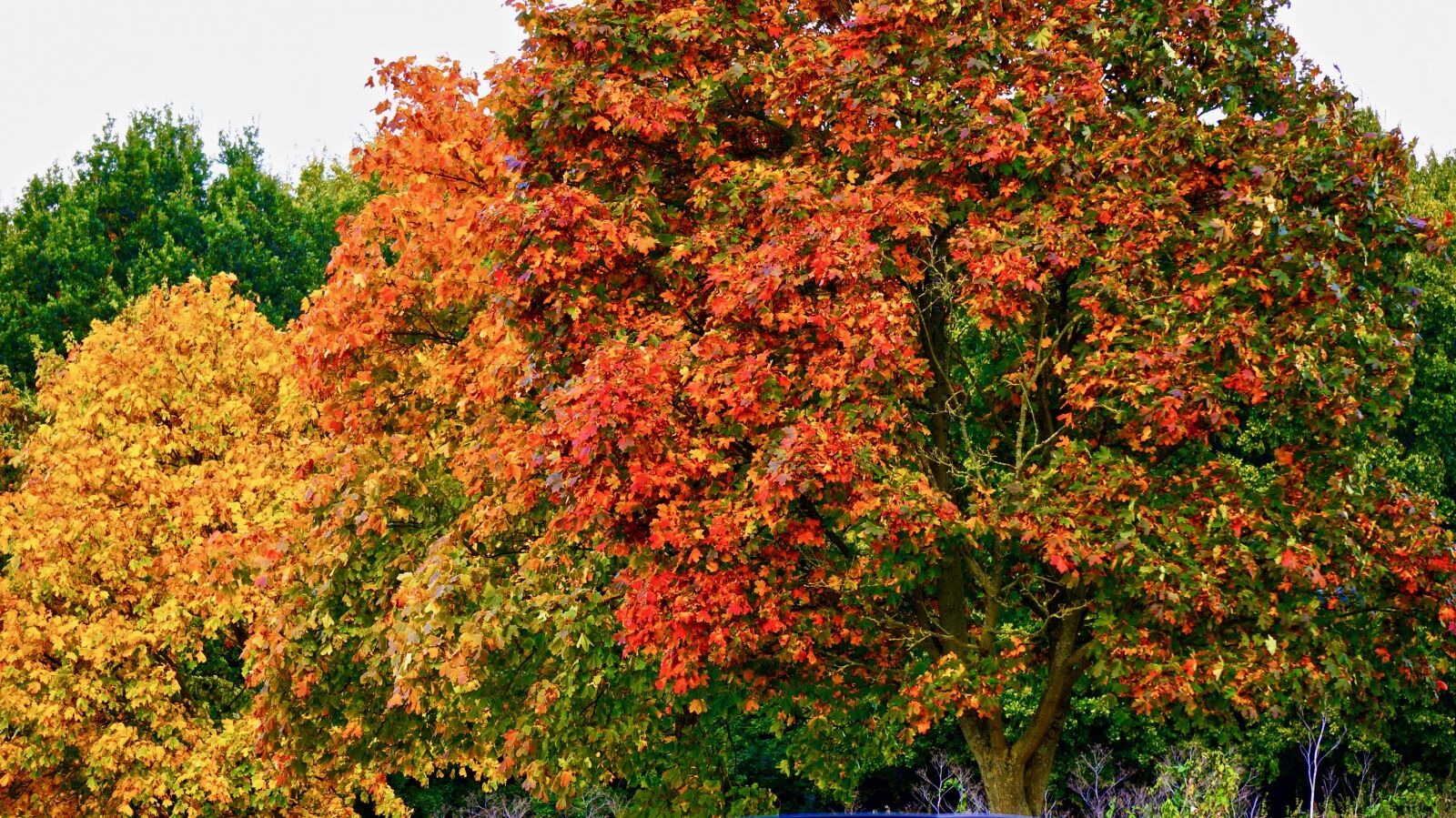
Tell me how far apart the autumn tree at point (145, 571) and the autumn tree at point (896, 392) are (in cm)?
645

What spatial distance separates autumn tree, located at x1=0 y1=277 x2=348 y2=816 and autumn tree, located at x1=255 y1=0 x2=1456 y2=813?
254 inches

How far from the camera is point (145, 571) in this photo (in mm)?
19766

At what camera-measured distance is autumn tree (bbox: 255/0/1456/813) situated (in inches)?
414

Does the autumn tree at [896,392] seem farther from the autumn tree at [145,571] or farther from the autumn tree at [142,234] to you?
the autumn tree at [142,234]

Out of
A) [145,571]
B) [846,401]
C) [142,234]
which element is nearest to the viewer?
[846,401]

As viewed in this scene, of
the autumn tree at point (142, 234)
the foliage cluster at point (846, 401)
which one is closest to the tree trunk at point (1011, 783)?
the foliage cluster at point (846, 401)

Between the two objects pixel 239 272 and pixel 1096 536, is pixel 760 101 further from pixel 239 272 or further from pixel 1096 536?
pixel 239 272

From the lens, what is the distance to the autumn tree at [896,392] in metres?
10.5

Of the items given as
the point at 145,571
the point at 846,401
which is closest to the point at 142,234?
the point at 145,571

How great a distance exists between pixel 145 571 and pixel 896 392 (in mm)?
13649

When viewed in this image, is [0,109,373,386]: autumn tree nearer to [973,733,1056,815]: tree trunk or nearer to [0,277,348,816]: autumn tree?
[0,277,348,816]: autumn tree

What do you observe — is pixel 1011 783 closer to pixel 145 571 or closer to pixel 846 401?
pixel 846 401

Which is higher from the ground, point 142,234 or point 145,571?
point 142,234

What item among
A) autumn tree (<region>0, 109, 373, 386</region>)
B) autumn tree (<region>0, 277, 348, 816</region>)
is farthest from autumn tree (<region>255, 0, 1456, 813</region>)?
autumn tree (<region>0, 109, 373, 386</region>)
